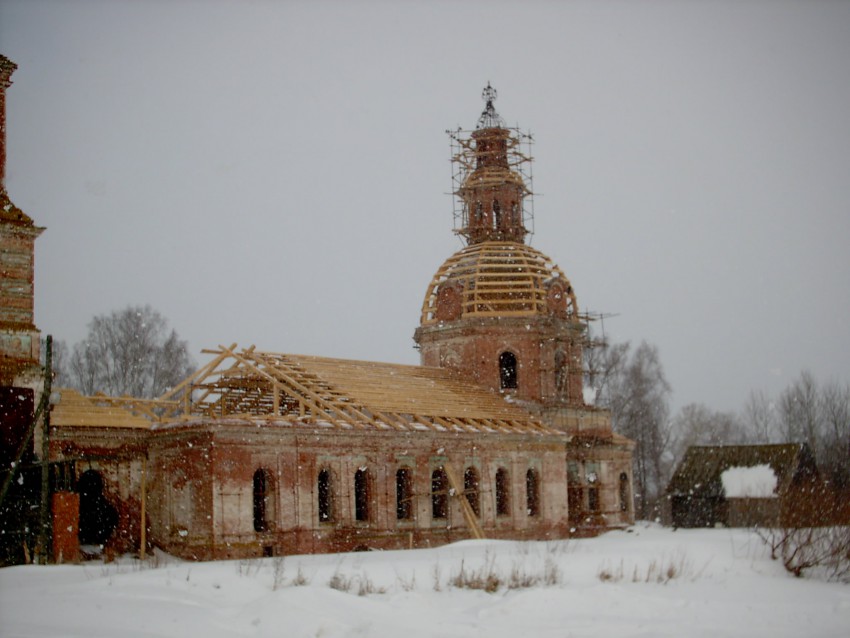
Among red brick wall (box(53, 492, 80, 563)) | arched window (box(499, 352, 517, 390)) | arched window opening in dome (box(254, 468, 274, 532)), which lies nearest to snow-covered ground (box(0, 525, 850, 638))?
red brick wall (box(53, 492, 80, 563))

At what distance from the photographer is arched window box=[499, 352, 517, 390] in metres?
39.6

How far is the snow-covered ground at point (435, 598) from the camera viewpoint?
17.3 metres

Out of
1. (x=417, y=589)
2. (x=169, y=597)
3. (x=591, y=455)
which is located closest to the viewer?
(x=169, y=597)

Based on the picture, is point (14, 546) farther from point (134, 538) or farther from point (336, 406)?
point (336, 406)

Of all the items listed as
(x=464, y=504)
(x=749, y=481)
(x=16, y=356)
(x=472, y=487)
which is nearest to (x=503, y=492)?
(x=472, y=487)

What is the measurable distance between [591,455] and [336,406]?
1269cm

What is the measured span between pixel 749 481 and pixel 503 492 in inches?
460

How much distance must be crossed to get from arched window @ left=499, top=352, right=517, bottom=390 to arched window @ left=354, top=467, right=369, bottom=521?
968cm

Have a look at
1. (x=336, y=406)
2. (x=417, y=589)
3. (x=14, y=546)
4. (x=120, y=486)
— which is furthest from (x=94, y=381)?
(x=417, y=589)

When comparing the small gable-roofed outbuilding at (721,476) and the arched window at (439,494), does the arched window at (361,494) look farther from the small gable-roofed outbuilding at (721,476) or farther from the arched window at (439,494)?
the small gable-roofed outbuilding at (721,476)

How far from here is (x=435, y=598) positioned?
20.3 metres

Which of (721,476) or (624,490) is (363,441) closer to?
(624,490)

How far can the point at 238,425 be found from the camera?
28000 millimetres

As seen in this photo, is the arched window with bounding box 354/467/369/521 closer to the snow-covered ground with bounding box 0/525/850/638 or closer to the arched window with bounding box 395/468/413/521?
the arched window with bounding box 395/468/413/521
